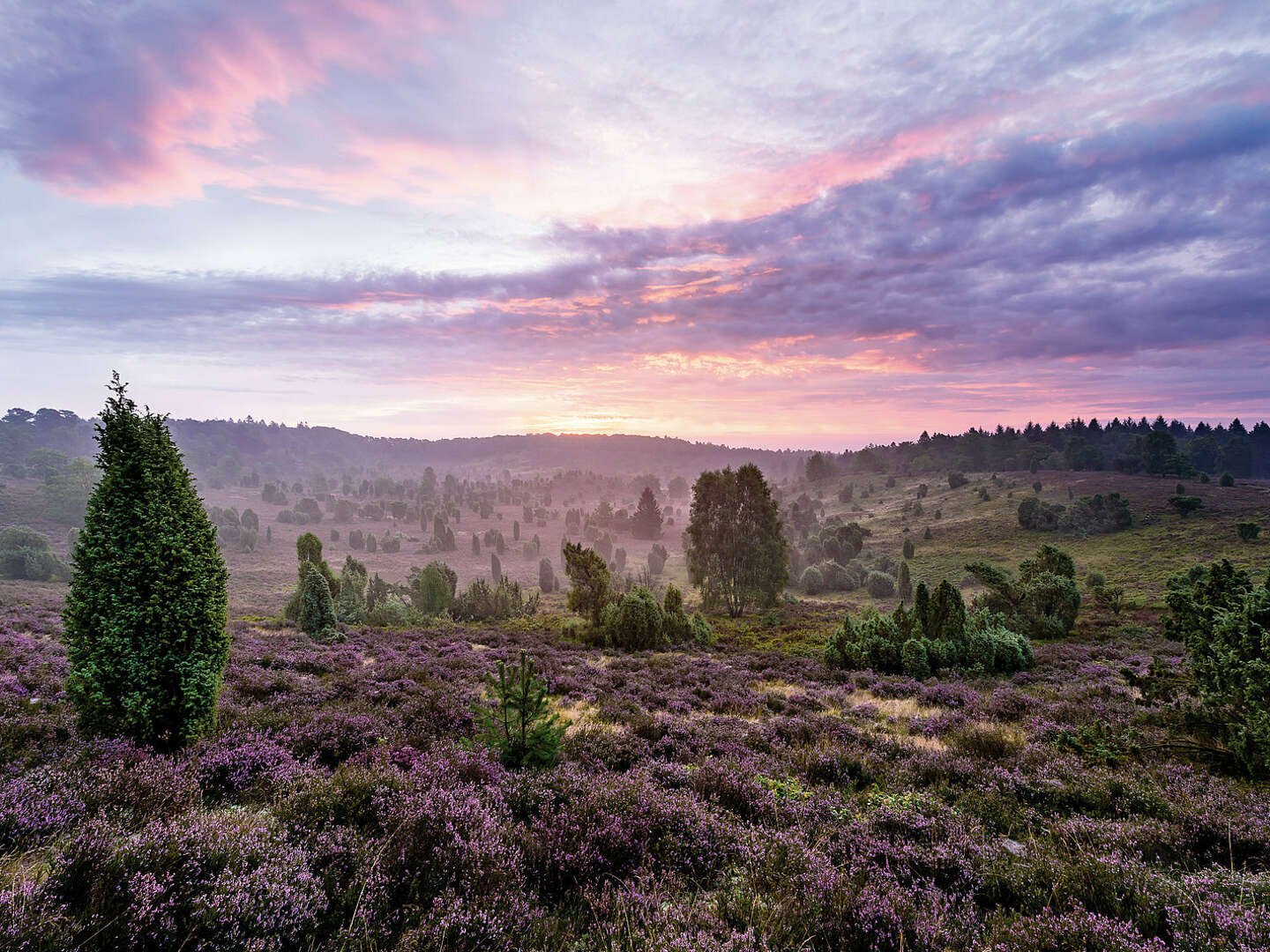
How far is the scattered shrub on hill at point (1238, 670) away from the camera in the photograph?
7.55 m

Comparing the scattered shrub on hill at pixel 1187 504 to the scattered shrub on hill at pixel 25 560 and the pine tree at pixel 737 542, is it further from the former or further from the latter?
the scattered shrub on hill at pixel 25 560

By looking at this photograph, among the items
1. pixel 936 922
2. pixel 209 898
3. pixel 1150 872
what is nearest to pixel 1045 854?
pixel 1150 872

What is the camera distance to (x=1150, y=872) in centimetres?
437

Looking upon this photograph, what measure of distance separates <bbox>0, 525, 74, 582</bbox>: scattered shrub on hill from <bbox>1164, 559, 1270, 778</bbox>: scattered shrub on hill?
448 feet

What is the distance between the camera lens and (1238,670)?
775 cm

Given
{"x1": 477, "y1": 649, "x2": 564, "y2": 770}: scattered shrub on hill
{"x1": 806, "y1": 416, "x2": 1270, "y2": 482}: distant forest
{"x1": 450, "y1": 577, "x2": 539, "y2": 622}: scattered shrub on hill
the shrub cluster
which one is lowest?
{"x1": 450, "y1": 577, "x2": 539, "y2": 622}: scattered shrub on hill

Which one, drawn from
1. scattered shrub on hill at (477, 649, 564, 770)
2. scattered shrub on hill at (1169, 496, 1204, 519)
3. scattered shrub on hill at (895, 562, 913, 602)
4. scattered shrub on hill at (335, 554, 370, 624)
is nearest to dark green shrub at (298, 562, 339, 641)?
scattered shrub on hill at (335, 554, 370, 624)

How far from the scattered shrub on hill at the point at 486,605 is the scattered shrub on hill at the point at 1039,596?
121ft

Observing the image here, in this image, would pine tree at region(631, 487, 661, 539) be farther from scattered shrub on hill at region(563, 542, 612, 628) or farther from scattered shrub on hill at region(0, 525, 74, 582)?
scattered shrub on hill at region(563, 542, 612, 628)

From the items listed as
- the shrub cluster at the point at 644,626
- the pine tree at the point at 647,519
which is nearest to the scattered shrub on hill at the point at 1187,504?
the shrub cluster at the point at 644,626

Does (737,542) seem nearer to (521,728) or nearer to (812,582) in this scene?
(812,582)

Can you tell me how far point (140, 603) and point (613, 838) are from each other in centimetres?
736

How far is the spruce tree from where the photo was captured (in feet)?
21.9

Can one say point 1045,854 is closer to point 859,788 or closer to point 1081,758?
point 859,788
